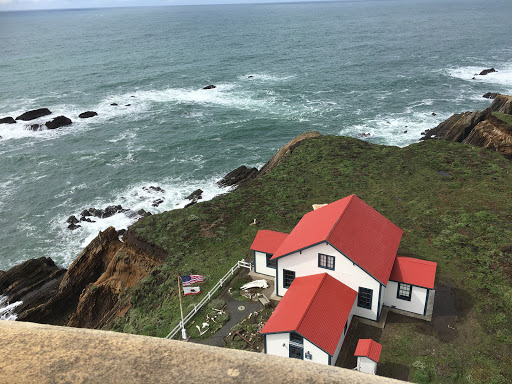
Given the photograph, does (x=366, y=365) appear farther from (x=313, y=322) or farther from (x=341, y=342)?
(x=313, y=322)

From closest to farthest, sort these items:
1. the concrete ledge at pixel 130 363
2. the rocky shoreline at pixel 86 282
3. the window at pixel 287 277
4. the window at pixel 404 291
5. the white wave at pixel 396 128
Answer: the concrete ledge at pixel 130 363, the window at pixel 404 291, the window at pixel 287 277, the rocky shoreline at pixel 86 282, the white wave at pixel 396 128

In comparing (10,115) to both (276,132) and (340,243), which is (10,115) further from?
(340,243)

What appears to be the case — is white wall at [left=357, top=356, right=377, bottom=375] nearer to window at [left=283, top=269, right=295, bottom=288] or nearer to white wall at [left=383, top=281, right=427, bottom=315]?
white wall at [left=383, top=281, right=427, bottom=315]

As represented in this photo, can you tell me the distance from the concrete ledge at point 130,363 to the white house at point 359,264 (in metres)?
18.7

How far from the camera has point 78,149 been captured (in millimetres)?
69500

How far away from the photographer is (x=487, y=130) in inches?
2035

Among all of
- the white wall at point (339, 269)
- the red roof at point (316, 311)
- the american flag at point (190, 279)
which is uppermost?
the white wall at point (339, 269)

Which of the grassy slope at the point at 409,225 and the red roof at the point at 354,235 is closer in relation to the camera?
the grassy slope at the point at 409,225

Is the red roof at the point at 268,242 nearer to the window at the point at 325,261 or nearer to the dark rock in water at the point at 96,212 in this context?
the window at the point at 325,261

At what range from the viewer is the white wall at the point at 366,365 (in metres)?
20.2

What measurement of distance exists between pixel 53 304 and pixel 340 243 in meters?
27.4

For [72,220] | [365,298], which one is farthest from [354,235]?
[72,220]

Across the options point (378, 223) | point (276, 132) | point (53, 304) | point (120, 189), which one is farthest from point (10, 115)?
point (378, 223)

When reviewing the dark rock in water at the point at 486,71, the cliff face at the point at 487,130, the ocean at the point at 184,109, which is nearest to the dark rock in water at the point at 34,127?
the ocean at the point at 184,109
